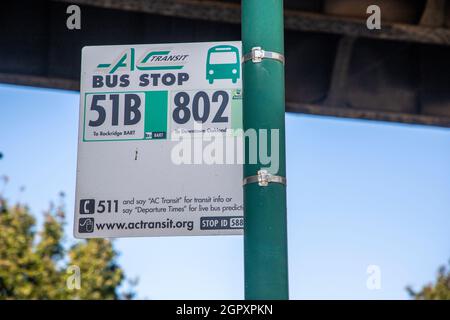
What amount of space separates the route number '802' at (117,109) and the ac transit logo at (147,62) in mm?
203

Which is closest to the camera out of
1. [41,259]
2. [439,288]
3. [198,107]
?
[198,107]

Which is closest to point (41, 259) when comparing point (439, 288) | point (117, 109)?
point (439, 288)

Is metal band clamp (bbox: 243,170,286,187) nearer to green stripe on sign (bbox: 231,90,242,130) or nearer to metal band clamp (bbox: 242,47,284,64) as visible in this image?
metal band clamp (bbox: 242,47,284,64)

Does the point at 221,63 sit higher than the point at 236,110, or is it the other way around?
the point at 221,63

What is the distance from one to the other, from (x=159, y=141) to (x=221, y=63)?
714 millimetres

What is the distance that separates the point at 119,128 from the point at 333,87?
9.56m

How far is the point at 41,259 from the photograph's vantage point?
144 feet

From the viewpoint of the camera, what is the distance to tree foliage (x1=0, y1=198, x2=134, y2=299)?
3981 centimetres

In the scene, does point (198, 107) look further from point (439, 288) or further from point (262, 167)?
point (439, 288)

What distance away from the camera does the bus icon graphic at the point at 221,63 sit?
6.11 metres

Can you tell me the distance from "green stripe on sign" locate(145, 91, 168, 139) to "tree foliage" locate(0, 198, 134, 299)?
3020 cm

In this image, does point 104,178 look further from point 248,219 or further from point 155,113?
point 248,219

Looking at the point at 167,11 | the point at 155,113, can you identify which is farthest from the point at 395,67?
the point at 155,113
